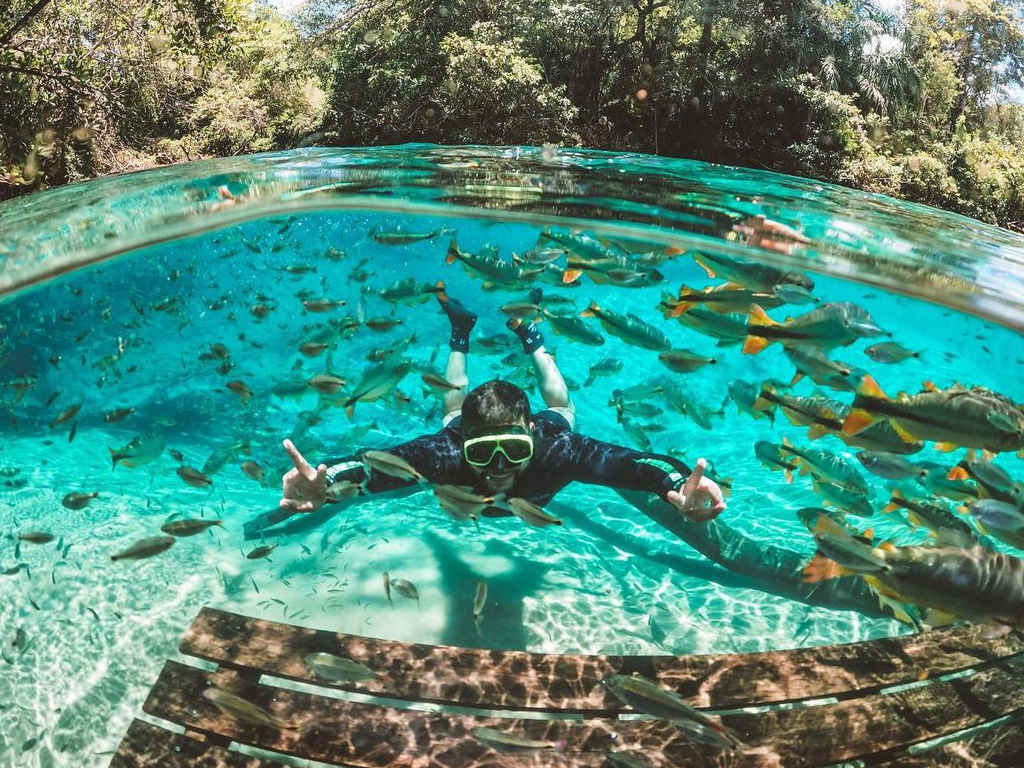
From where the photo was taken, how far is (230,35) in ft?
83.1

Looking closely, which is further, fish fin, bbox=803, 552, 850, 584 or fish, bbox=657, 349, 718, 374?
fish, bbox=657, 349, 718, 374

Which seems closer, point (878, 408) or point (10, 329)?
point (878, 408)

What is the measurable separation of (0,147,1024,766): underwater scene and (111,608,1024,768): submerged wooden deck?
1.92ft

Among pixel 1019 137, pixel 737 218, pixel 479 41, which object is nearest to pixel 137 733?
pixel 737 218

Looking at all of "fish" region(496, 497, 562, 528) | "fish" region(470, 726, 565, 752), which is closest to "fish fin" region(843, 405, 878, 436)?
"fish" region(496, 497, 562, 528)

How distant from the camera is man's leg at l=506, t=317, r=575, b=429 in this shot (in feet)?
26.6

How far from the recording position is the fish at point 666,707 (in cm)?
281

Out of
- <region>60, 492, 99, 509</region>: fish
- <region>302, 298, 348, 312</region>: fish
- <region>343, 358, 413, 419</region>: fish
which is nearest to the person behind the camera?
<region>343, 358, 413, 419</region>: fish

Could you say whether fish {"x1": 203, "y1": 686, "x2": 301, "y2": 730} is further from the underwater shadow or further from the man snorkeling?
the underwater shadow

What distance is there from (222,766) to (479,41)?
77.0 feet

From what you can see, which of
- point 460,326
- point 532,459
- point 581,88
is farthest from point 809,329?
point 581,88

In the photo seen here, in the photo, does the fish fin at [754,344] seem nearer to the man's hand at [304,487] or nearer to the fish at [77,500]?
the man's hand at [304,487]

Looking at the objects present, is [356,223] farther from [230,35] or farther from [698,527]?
[230,35]

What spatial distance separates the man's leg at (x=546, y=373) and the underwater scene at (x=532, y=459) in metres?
0.11
